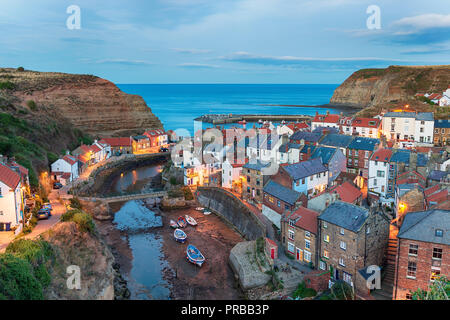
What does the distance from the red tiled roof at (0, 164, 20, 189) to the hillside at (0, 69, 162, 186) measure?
15.9m

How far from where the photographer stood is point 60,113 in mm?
77688

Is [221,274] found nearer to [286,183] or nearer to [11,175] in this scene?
[286,183]

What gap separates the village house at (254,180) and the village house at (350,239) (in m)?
13.5

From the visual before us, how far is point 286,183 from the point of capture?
121ft

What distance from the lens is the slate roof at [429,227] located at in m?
19.5

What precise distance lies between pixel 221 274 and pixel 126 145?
49013 mm

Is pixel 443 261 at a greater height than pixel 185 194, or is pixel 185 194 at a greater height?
pixel 443 261

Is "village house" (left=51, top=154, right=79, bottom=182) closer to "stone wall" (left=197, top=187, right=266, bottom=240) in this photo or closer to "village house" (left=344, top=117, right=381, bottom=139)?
"stone wall" (left=197, top=187, right=266, bottom=240)

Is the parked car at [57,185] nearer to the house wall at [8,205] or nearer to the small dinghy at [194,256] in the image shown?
the house wall at [8,205]

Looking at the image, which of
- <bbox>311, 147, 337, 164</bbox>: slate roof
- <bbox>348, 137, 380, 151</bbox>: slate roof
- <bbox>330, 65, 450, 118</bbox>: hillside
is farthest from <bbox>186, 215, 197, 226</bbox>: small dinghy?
<bbox>330, 65, 450, 118</bbox>: hillside

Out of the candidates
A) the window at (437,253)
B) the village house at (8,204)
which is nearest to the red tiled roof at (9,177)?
the village house at (8,204)
